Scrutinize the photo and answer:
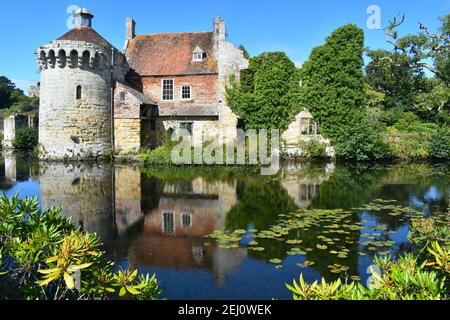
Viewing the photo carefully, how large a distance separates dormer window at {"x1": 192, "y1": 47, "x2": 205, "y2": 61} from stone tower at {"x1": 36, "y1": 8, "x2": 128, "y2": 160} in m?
6.47

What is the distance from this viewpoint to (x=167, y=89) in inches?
1207

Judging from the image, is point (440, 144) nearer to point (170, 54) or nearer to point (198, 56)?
point (198, 56)

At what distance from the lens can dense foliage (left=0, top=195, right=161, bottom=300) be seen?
14.2ft

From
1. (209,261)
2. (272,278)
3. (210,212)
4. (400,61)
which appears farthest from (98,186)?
(400,61)

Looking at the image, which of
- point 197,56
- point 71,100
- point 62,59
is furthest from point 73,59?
point 197,56

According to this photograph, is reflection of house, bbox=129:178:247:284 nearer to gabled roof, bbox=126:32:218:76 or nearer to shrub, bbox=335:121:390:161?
shrub, bbox=335:121:390:161

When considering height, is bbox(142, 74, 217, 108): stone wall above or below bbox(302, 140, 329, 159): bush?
above

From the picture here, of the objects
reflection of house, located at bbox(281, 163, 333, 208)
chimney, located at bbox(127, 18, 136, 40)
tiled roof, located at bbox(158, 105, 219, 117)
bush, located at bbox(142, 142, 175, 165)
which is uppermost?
chimney, located at bbox(127, 18, 136, 40)

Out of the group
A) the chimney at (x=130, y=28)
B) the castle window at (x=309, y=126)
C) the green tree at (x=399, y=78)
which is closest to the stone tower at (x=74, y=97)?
the chimney at (x=130, y=28)

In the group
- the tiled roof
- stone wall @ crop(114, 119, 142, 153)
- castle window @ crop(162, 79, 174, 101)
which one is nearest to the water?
stone wall @ crop(114, 119, 142, 153)

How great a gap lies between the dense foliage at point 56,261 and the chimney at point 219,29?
81.7 ft

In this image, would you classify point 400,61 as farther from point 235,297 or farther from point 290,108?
point 235,297

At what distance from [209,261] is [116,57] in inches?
939

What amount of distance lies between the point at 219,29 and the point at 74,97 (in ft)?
38.8
